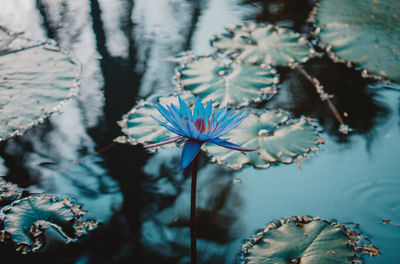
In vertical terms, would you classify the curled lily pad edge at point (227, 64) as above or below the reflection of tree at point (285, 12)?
below

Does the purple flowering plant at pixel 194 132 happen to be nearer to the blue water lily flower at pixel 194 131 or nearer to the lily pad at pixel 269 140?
the blue water lily flower at pixel 194 131

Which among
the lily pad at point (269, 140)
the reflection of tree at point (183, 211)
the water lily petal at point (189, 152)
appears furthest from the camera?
the lily pad at point (269, 140)

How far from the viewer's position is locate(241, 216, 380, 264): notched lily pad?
5.80 feet

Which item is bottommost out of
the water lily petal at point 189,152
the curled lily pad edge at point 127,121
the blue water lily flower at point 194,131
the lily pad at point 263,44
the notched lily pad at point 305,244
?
the notched lily pad at point 305,244

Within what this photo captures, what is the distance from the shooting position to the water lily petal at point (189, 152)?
136 cm

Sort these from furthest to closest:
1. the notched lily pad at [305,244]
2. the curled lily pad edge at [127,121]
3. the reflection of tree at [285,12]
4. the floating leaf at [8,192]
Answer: the reflection of tree at [285,12]
the curled lily pad edge at [127,121]
the floating leaf at [8,192]
the notched lily pad at [305,244]

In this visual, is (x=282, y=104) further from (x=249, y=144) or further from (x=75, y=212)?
(x=75, y=212)

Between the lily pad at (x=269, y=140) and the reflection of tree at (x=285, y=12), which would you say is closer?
the lily pad at (x=269, y=140)

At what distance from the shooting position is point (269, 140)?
2.37 m

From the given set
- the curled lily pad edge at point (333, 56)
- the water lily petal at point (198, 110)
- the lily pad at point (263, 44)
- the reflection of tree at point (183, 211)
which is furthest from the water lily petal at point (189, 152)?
the curled lily pad edge at point (333, 56)

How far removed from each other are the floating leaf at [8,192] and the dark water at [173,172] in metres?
0.05

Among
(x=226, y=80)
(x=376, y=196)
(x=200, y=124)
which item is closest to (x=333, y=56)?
(x=226, y=80)

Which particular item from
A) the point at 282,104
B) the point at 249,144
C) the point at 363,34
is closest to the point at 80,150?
the point at 249,144

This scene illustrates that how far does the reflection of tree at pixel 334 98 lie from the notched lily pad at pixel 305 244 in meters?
0.76
